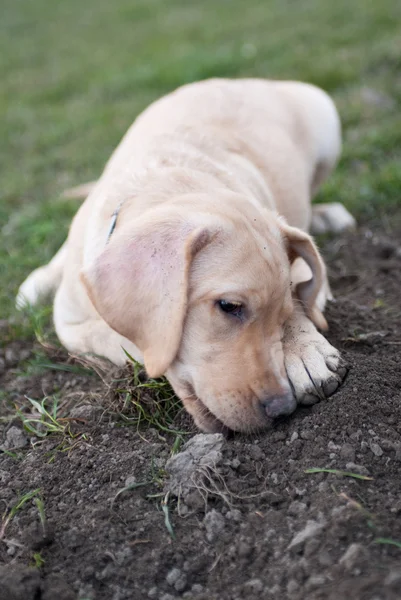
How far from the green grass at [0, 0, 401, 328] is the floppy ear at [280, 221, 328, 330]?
1.78 metres

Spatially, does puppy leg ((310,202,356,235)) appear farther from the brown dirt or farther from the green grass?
the brown dirt

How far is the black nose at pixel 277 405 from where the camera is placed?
8.58ft

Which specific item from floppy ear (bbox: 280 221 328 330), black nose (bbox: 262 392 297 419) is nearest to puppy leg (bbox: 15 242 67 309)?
floppy ear (bbox: 280 221 328 330)

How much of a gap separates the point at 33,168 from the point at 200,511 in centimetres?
512

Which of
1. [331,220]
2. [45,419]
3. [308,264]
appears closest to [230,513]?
[45,419]

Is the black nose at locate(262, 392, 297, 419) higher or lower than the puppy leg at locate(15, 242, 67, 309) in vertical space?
higher

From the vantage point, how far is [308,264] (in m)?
3.20

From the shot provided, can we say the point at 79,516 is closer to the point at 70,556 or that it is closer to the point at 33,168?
the point at 70,556

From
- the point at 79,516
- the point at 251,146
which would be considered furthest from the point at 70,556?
the point at 251,146

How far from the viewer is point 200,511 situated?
2.45 m

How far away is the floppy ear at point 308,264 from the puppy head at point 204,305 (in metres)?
0.31

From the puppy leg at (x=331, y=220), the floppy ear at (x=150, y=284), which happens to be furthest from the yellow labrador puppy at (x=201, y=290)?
the puppy leg at (x=331, y=220)

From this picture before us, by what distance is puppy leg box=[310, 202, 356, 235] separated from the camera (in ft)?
15.9

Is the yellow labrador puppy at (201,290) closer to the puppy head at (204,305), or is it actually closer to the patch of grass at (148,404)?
the puppy head at (204,305)
